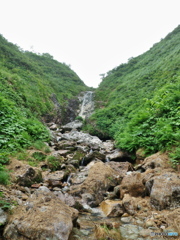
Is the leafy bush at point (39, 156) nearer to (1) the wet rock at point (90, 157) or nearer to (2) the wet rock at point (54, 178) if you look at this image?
(2) the wet rock at point (54, 178)

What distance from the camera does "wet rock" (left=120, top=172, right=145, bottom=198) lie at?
16.8 feet

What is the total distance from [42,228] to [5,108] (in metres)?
8.52

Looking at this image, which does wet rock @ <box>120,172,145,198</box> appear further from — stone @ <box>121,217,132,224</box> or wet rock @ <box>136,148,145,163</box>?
wet rock @ <box>136,148,145,163</box>

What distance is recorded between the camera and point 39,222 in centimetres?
281

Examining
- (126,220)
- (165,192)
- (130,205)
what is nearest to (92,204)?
(130,205)

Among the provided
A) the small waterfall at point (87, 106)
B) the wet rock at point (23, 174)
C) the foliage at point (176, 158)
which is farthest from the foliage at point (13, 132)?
the small waterfall at point (87, 106)

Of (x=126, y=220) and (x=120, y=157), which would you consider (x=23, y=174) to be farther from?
(x=120, y=157)

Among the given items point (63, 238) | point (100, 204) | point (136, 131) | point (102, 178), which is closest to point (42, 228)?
point (63, 238)

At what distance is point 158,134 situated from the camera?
24.0ft

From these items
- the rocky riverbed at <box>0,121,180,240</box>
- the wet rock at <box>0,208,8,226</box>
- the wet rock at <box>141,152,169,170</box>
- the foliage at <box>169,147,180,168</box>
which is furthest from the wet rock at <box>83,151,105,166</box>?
the wet rock at <box>0,208,8,226</box>

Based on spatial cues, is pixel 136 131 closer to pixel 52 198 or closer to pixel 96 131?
pixel 52 198

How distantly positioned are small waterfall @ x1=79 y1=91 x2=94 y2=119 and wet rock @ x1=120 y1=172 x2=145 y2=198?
20049 millimetres

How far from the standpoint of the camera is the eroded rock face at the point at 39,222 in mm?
2664

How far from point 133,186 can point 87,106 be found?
25.2m
